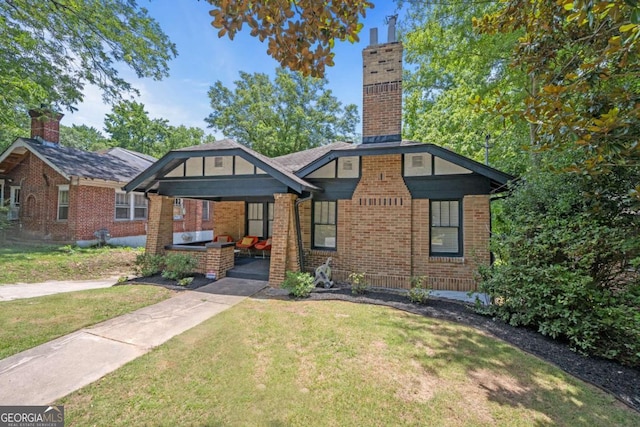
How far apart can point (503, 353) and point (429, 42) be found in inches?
392

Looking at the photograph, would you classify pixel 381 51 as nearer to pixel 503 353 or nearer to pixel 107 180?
pixel 503 353

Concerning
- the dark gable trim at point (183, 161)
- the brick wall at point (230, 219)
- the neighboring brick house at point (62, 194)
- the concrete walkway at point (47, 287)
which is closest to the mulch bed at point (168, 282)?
the concrete walkway at point (47, 287)

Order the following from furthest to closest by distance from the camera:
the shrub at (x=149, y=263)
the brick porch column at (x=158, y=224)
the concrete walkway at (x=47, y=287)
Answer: the brick porch column at (x=158, y=224) < the shrub at (x=149, y=263) < the concrete walkway at (x=47, y=287)

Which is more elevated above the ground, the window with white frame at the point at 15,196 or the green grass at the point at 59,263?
the window with white frame at the point at 15,196

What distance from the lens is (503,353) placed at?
434cm

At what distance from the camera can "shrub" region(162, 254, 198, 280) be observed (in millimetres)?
8266

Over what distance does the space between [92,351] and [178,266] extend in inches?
169

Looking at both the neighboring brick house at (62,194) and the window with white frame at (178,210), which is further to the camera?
the window with white frame at (178,210)

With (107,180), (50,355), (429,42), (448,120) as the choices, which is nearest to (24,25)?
(107,180)

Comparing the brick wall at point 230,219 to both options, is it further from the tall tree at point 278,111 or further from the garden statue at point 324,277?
the tall tree at point 278,111

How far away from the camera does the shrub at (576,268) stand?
4234 mm

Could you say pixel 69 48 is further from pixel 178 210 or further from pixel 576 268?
pixel 576 268

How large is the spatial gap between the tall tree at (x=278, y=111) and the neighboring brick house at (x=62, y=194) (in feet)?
41.1

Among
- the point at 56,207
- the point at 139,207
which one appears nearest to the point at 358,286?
the point at 139,207
